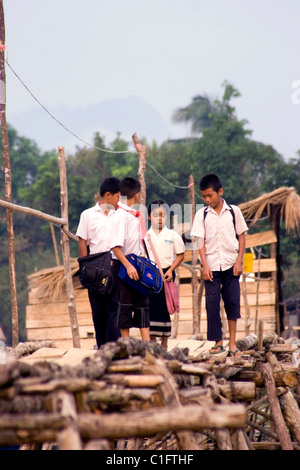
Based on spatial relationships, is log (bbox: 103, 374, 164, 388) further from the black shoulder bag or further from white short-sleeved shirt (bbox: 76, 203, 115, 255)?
white short-sleeved shirt (bbox: 76, 203, 115, 255)

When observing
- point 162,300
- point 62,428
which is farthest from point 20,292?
point 62,428

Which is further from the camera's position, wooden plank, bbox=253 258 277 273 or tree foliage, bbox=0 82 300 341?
tree foliage, bbox=0 82 300 341

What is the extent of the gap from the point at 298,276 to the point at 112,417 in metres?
23.2

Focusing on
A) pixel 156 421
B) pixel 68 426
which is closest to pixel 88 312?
pixel 156 421

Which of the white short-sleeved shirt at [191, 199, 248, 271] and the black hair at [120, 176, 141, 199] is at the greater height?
the black hair at [120, 176, 141, 199]

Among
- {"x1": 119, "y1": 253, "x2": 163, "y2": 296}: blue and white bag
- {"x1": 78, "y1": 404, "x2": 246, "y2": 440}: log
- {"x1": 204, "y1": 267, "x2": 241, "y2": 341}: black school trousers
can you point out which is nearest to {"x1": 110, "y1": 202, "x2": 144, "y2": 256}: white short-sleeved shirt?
{"x1": 119, "y1": 253, "x2": 163, "y2": 296}: blue and white bag

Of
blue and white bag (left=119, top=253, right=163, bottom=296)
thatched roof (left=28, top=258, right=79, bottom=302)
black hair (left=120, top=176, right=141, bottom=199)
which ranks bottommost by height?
thatched roof (left=28, top=258, right=79, bottom=302)

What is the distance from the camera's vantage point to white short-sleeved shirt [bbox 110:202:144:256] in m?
6.11

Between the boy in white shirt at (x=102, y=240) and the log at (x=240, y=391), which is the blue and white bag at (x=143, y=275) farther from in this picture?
the log at (x=240, y=391)

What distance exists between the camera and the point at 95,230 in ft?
21.3

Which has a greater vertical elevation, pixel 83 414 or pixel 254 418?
pixel 83 414
